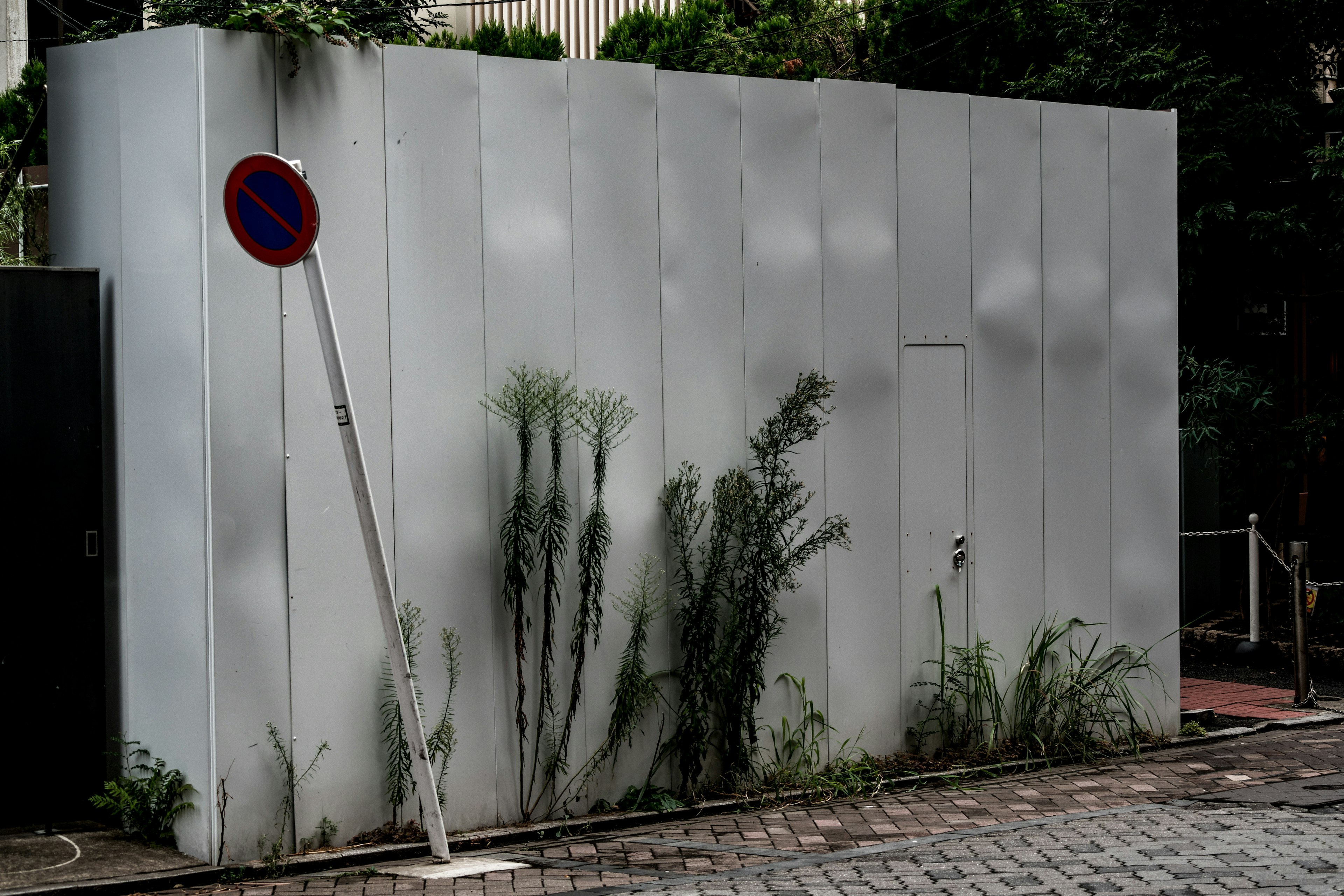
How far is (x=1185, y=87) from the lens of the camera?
1256 centimetres

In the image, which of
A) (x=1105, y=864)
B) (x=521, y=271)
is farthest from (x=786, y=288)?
(x=1105, y=864)

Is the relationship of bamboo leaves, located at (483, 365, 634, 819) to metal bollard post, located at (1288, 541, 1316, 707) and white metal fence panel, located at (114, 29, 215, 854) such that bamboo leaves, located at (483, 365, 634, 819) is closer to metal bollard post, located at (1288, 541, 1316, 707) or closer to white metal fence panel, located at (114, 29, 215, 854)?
white metal fence panel, located at (114, 29, 215, 854)

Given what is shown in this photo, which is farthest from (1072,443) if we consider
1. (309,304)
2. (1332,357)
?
(1332,357)

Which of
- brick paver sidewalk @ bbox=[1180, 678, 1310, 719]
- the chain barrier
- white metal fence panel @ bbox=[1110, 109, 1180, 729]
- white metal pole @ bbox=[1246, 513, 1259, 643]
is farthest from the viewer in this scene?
white metal pole @ bbox=[1246, 513, 1259, 643]

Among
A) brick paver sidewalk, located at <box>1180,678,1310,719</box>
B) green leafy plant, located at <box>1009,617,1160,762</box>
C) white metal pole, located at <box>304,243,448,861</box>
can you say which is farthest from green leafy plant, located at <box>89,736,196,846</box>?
brick paver sidewalk, located at <box>1180,678,1310,719</box>

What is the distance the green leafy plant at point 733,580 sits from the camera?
23.2ft

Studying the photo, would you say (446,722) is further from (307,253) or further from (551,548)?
(307,253)

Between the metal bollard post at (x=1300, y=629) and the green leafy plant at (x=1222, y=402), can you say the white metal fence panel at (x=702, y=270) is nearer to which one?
the metal bollard post at (x=1300, y=629)

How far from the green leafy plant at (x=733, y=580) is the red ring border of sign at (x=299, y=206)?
2317 mm

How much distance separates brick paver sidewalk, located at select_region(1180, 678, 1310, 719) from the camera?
954 cm

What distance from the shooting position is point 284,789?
609 cm

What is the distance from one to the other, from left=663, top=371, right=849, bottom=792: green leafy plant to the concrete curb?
0.21 meters

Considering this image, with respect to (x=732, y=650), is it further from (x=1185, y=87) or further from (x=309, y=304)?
(x=1185, y=87)

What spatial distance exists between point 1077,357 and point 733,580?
2.76 m
